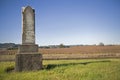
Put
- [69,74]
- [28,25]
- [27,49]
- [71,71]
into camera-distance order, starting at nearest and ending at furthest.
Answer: [69,74], [71,71], [27,49], [28,25]

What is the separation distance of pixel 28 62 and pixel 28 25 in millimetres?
2995

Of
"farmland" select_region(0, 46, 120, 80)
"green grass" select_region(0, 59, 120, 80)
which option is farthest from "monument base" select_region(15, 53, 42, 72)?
"green grass" select_region(0, 59, 120, 80)

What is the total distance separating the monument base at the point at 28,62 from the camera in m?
12.3

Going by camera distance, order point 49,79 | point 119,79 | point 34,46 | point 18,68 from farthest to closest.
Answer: point 34,46 → point 18,68 → point 49,79 → point 119,79

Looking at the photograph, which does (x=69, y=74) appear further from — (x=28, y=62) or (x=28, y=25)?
(x=28, y=25)

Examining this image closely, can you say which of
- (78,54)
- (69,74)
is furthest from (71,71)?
(78,54)

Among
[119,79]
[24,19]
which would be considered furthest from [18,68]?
[119,79]

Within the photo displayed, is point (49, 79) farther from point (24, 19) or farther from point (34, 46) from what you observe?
point (24, 19)

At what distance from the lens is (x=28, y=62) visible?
1251 centimetres

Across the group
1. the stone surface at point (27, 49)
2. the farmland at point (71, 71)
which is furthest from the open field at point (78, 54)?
the stone surface at point (27, 49)

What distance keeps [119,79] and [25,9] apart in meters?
8.90

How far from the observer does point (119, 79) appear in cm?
844

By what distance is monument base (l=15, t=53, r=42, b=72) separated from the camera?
12.3 meters

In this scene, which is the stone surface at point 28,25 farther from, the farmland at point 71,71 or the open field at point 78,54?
the open field at point 78,54
